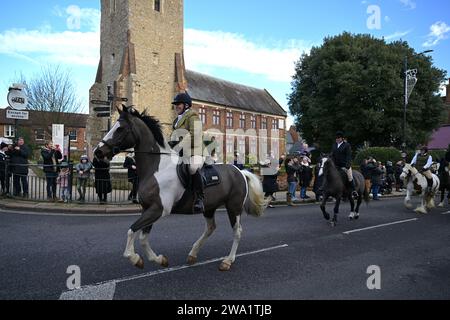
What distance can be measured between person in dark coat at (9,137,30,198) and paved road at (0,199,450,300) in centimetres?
294

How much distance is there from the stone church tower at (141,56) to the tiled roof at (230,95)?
31.3ft

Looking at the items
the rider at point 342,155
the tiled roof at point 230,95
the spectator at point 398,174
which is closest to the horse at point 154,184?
the rider at point 342,155

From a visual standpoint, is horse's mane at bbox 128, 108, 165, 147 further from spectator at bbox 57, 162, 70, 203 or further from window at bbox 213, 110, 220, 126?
window at bbox 213, 110, 220, 126

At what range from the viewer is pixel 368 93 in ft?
107

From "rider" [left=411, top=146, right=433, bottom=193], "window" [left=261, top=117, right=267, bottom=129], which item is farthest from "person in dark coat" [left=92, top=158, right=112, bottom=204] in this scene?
"window" [left=261, top=117, right=267, bottom=129]

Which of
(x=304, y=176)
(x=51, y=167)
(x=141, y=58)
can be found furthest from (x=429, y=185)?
(x=141, y=58)

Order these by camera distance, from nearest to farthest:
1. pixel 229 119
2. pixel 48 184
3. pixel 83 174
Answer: pixel 48 184 → pixel 83 174 → pixel 229 119

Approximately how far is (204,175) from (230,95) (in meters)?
51.4

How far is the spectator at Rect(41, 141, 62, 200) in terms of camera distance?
11.9 metres

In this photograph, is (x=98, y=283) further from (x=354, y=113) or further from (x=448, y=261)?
(x=354, y=113)

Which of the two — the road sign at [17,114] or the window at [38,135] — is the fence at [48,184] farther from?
the window at [38,135]

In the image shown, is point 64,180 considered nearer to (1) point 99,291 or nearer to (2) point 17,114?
(2) point 17,114
